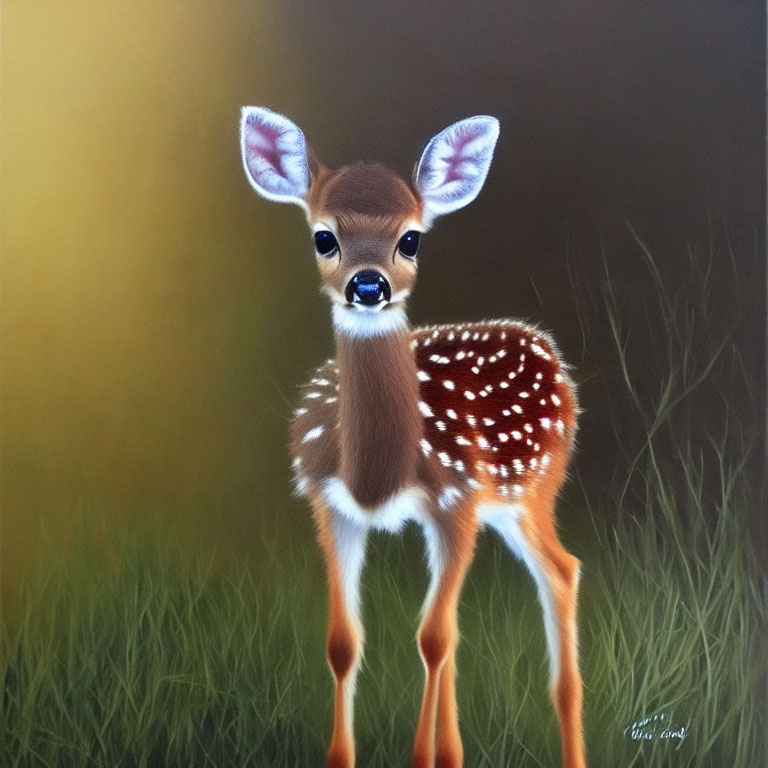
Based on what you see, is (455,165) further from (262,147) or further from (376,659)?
(376,659)

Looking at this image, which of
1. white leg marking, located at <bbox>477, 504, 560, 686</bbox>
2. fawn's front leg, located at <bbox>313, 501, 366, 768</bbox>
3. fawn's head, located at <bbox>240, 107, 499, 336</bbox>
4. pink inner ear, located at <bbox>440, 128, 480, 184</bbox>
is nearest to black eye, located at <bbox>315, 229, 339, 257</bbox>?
fawn's head, located at <bbox>240, 107, 499, 336</bbox>

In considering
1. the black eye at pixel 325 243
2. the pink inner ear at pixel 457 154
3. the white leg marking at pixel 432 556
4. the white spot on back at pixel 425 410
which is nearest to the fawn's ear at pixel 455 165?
the pink inner ear at pixel 457 154

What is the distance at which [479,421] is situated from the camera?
1458 millimetres

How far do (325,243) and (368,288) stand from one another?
15 centimetres

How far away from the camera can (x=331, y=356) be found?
148cm

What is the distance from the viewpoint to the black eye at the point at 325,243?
4.60 feet

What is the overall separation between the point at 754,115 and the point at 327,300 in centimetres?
95

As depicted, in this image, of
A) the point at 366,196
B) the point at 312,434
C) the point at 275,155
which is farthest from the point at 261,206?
the point at 312,434

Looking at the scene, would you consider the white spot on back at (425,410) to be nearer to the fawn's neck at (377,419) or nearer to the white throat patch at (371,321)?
the fawn's neck at (377,419)

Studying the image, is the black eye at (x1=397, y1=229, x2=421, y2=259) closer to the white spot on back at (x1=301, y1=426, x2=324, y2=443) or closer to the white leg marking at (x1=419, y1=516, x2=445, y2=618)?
the white spot on back at (x1=301, y1=426, x2=324, y2=443)

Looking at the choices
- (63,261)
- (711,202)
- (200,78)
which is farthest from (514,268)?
(63,261)

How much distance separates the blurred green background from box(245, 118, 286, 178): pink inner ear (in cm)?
5

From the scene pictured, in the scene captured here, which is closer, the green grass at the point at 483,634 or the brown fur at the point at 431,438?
the brown fur at the point at 431,438
